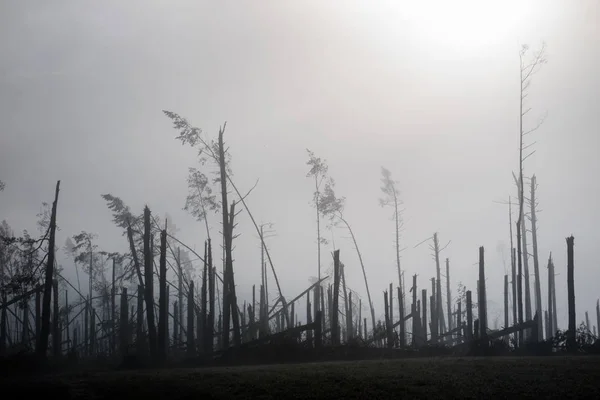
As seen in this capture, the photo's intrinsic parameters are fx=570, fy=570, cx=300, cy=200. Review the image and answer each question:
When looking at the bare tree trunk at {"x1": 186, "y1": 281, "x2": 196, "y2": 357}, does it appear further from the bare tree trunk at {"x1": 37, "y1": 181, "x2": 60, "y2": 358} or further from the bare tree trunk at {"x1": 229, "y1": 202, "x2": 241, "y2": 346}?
the bare tree trunk at {"x1": 37, "y1": 181, "x2": 60, "y2": 358}

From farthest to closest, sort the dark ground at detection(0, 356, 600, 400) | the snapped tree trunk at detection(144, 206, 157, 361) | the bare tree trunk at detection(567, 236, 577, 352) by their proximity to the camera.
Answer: the snapped tree trunk at detection(144, 206, 157, 361) → the bare tree trunk at detection(567, 236, 577, 352) → the dark ground at detection(0, 356, 600, 400)

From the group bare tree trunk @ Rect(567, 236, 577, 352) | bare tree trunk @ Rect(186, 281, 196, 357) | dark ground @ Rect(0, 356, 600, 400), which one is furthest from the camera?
bare tree trunk @ Rect(186, 281, 196, 357)

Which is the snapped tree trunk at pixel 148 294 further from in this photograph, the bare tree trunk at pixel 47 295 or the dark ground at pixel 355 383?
the dark ground at pixel 355 383

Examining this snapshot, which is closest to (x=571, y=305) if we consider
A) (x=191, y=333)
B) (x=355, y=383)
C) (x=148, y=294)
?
(x=355, y=383)

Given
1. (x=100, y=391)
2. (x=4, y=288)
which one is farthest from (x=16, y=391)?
(x=4, y=288)

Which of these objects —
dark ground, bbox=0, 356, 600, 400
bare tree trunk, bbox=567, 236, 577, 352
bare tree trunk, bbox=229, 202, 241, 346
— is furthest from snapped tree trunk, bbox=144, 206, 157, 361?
bare tree trunk, bbox=567, 236, 577, 352

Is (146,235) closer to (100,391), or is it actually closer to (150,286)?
(150,286)

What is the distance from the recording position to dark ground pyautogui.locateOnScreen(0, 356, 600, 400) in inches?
500

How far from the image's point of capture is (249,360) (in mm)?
23906

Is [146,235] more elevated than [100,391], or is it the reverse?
[146,235]

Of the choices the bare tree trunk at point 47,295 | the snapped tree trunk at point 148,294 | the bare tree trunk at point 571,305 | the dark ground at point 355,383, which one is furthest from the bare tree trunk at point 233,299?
the bare tree trunk at point 571,305

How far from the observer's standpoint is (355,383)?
13.6m

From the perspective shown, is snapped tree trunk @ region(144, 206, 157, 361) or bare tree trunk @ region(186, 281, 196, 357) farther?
bare tree trunk @ region(186, 281, 196, 357)

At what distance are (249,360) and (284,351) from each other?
1519 mm
